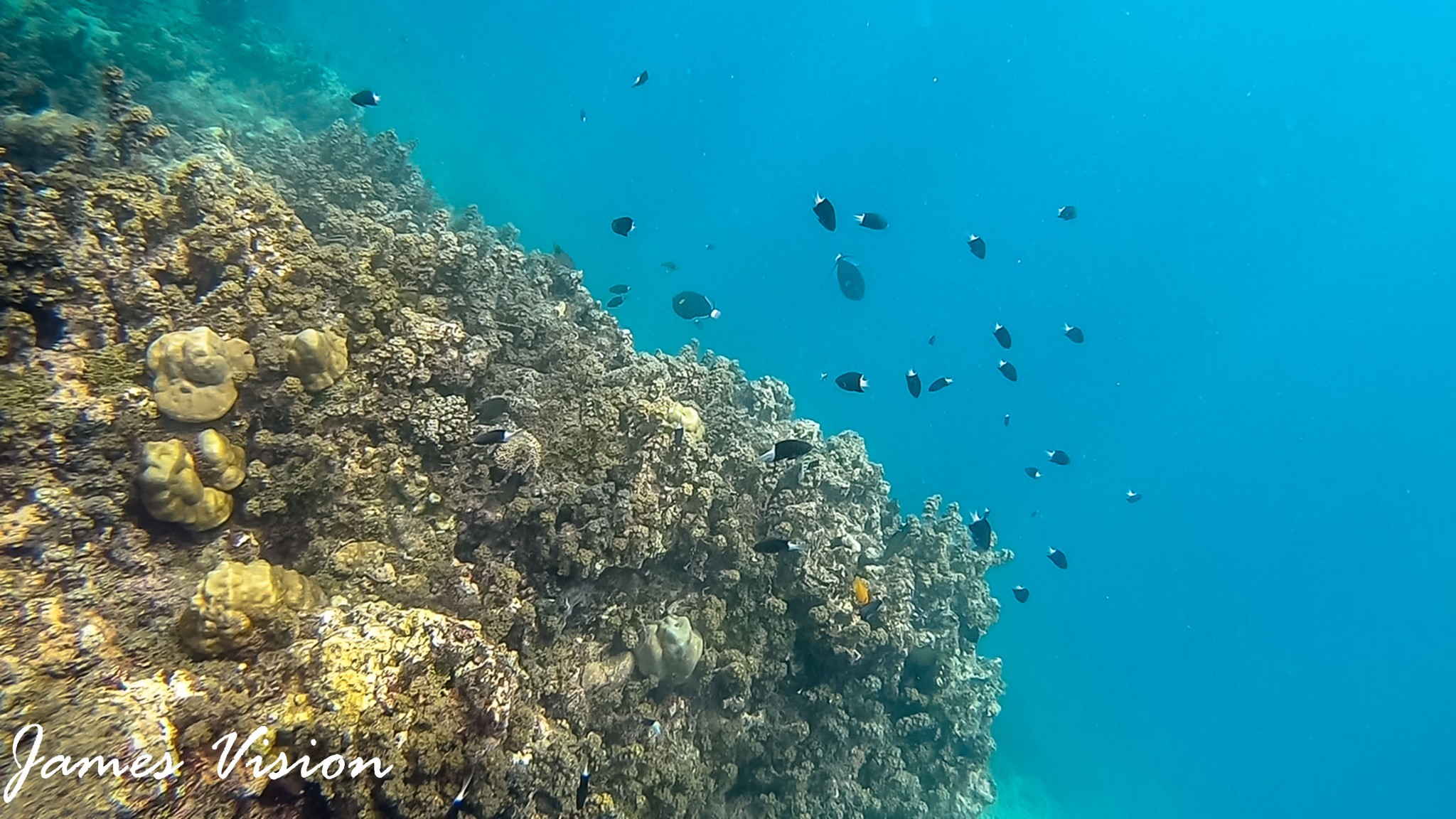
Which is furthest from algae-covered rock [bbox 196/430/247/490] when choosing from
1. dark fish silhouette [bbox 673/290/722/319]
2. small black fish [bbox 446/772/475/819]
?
dark fish silhouette [bbox 673/290/722/319]

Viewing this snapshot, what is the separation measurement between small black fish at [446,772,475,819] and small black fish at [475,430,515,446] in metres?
2.13

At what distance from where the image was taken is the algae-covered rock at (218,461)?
13.2ft

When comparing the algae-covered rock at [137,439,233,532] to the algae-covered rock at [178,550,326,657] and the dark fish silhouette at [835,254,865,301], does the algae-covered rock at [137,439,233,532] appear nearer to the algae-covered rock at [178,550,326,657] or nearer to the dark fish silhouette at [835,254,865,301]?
the algae-covered rock at [178,550,326,657]

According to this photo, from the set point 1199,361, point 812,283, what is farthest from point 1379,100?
point 812,283

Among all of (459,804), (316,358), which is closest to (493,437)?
(316,358)

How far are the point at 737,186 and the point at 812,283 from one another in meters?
38.2

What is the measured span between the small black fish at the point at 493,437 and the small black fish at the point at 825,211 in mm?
4901

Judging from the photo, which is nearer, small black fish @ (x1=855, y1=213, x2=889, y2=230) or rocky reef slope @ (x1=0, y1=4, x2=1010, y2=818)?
rocky reef slope @ (x1=0, y1=4, x2=1010, y2=818)

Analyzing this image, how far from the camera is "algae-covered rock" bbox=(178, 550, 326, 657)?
3.41 m

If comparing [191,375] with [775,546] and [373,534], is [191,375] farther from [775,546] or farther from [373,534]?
[775,546]

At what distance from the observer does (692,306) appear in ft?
32.3

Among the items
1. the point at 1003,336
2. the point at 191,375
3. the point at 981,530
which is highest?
the point at 1003,336

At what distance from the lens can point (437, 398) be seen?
16.5ft

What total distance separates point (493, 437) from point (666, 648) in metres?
2.17
